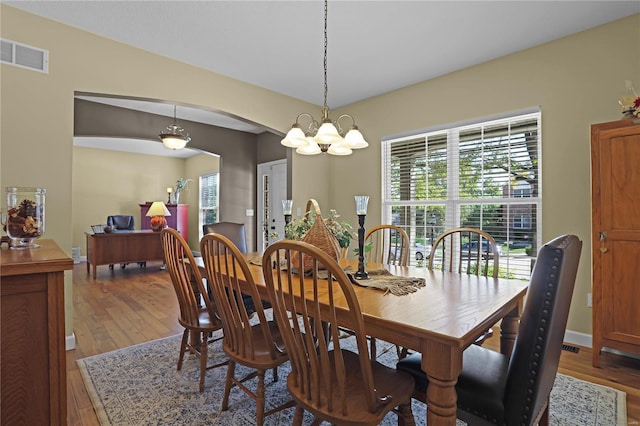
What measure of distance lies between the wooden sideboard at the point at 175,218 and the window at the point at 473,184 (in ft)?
18.6

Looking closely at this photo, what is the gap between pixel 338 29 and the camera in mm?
2734

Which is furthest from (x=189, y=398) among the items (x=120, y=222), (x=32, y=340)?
(x=120, y=222)

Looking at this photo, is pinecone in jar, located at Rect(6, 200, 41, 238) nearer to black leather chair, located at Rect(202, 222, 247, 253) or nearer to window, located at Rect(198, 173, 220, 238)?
black leather chair, located at Rect(202, 222, 247, 253)

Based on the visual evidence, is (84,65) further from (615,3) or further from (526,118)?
(615,3)

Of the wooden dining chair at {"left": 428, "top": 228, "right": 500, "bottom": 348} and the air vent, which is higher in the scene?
the air vent

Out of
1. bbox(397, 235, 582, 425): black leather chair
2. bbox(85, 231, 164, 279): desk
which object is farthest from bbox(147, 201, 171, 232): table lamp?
bbox(397, 235, 582, 425): black leather chair

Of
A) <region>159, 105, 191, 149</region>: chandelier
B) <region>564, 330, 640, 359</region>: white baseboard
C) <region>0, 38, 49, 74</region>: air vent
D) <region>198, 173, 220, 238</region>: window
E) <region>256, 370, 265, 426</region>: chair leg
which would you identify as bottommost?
<region>564, 330, 640, 359</region>: white baseboard

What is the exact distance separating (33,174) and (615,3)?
14.8ft

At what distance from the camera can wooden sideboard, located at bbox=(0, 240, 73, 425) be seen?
1.00m

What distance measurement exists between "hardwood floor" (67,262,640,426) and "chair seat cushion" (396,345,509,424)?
1101 mm

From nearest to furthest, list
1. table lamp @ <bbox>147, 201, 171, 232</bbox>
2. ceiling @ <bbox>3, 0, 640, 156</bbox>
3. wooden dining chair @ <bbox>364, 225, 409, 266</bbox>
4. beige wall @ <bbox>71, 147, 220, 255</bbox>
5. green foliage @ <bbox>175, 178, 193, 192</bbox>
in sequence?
ceiling @ <bbox>3, 0, 640, 156</bbox> < wooden dining chair @ <bbox>364, 225, 409, 266</bbox> < table lamp @ <bbox>147, 201, 171, 232</bbox> < beige wall @ <bbox>71, 147, 220, 255</bbox> < green foliage @ <bbox>175, 178, 193, 192</bbox>

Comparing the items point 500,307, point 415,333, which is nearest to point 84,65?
point 415,333

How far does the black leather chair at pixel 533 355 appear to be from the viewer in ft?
3.32

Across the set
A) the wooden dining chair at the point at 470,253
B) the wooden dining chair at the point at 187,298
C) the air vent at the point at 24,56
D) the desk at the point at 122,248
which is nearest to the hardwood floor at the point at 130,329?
the desk at the point at 122,248
